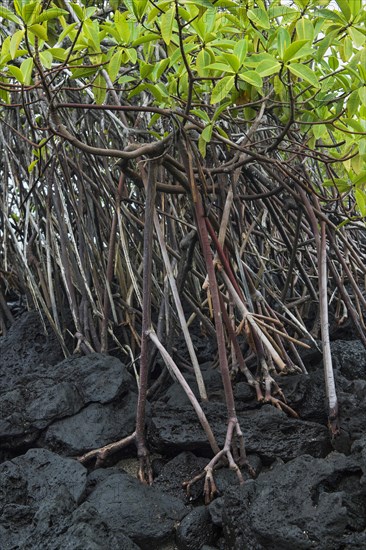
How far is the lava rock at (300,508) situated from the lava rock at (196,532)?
7cm

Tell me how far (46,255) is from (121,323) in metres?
0.41

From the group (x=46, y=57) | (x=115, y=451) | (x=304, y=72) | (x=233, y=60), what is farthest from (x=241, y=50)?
(x=115, y=451)

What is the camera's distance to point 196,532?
53.5 inches

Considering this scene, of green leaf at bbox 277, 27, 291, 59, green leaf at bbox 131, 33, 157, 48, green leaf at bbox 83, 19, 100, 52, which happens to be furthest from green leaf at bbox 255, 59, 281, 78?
green leaf at bbox 83, 19, 100, 52

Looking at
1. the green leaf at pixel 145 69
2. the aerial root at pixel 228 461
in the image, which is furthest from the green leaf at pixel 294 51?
the aerial root at pixel 228 461

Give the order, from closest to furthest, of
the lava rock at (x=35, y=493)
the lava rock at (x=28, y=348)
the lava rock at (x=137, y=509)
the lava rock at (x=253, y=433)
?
the lava rock at (x=35, y=493) → the lava rock at (x=137, y=509) → the lava rock at (x=253, y=433) → the lava rock at (x=28, y=348)

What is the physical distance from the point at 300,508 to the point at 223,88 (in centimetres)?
84

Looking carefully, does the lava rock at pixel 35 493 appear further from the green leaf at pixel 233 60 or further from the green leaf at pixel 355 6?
the green leaf at pixel 355 6

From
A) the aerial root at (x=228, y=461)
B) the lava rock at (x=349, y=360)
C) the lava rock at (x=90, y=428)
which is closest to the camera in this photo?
the aerial root at (x=228, y=461)

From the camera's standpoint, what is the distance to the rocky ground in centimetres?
121

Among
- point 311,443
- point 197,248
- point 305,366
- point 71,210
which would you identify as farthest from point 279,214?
point 311,443

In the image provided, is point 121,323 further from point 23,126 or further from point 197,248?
point 23,126

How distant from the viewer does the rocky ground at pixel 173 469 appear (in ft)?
3.98

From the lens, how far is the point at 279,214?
234 cm
